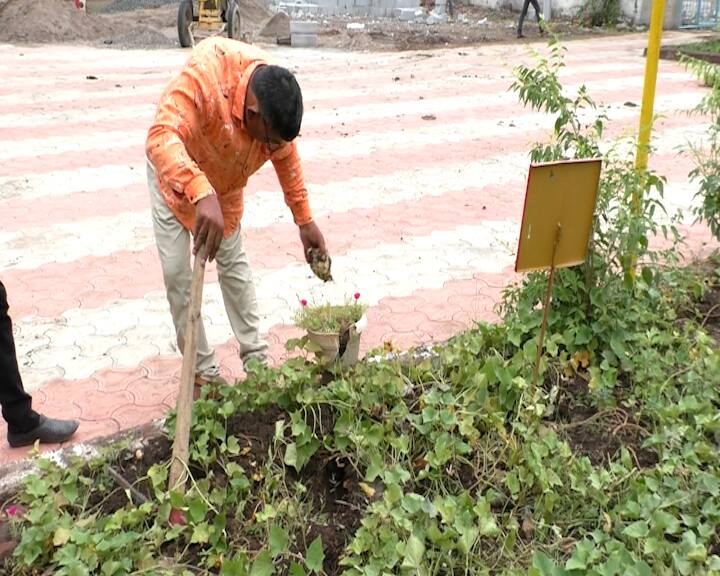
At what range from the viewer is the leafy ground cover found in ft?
7.50

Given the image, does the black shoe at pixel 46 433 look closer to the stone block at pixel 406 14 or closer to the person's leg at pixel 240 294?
the person's leg at pixel 240 294

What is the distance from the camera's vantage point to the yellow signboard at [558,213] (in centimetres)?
259

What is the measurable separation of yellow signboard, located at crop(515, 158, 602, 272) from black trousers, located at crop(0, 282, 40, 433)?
1789 mm

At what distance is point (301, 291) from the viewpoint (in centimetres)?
433

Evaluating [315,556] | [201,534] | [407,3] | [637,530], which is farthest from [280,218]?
[407,3]

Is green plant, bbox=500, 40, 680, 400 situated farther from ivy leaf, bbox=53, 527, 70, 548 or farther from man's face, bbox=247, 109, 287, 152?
ivy leaf, bbox=53, 527, 70, 548

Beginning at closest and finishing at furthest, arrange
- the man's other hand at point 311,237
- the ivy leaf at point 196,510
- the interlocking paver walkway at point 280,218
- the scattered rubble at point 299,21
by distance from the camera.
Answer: the ivy leaf at point 196,510 → the man's other hand at point 311,237 → the interlocking paver walkway at point 280,218 → the scattered rubble at point 299,21

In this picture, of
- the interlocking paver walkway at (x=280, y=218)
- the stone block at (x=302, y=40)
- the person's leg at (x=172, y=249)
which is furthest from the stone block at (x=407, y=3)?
the person's leg at (x=172, y=249)

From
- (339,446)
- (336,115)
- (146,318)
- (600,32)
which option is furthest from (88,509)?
(600,32)

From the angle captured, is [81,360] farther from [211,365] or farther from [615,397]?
[615,397]

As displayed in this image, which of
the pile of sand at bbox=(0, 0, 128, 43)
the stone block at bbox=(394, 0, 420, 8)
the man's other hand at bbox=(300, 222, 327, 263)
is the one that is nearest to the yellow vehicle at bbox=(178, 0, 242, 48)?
the pile of sand at bbox=(0, 0, 128, 43)

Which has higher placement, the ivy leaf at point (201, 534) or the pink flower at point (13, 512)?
the ivy leaf at point (201, 534)

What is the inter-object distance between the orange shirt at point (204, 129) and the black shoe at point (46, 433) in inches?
35.9

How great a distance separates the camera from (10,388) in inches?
114
